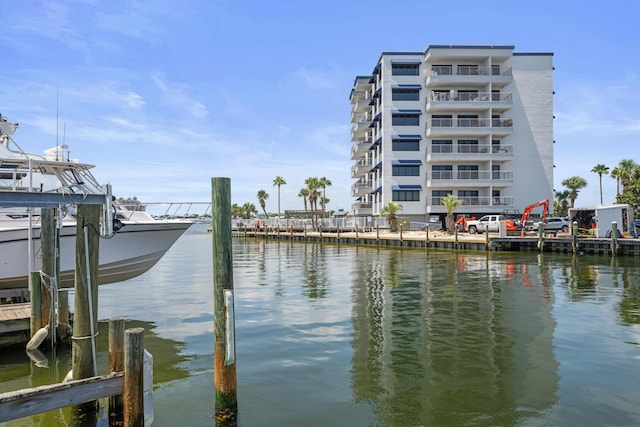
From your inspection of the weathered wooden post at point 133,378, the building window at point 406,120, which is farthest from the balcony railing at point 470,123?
the weathered wooden post at point 133,378

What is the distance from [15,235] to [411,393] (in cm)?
1079

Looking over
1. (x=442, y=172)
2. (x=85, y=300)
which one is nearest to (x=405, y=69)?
(x=442, y=172)

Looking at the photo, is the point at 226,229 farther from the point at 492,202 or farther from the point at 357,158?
the point at 357,158

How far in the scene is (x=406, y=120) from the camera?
56.8 metres

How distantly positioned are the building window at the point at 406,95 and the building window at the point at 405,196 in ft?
37.6

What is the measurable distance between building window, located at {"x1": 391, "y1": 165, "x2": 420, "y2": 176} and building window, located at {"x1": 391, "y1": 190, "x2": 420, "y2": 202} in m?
2.08

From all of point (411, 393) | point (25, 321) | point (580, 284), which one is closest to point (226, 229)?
point (411, 393)

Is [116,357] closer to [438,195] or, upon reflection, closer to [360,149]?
[438,195]

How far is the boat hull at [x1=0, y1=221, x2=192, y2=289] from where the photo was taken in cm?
1212

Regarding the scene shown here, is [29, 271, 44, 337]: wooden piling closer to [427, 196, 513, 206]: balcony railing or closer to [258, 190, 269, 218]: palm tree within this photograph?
[427, 196, 513, 206]: balcony railing

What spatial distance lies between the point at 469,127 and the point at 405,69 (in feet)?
35.3

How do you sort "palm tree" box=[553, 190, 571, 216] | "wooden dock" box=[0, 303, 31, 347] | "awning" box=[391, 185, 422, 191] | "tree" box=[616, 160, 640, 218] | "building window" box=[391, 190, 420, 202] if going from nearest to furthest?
"wooden dock" box=[0, 303, 31, 347] → "tree" box=[616, 160, 640, 218] → "awning" box=[391, 185, 422, 191] → "building window" box=[391, 190, 420, 202] → "palm tree" box=[553, 190, 571, 216]

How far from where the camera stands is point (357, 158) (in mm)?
76312

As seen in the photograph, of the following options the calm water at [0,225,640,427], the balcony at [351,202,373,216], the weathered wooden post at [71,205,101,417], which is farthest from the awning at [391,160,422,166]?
the weathered wooden post at [71,205,101,417]
